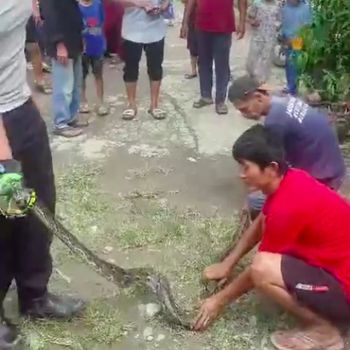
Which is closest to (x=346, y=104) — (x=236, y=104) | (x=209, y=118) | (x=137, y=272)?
(x=209, y=118)

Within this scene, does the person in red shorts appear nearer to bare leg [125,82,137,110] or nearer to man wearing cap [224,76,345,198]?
bare leg [125,82,137,110]

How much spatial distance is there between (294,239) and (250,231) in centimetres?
61

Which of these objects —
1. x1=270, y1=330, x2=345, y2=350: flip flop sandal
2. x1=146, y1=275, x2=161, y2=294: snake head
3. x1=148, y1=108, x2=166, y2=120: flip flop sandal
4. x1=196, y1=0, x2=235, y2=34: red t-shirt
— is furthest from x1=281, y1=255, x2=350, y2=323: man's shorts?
x1=196, y1=0, x2=235, y2=34: red t-shirt

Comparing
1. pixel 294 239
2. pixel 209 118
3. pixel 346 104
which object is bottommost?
pixel 209 118

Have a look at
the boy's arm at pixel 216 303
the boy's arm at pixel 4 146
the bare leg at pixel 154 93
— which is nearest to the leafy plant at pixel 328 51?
the bare leg at pixel 154 93

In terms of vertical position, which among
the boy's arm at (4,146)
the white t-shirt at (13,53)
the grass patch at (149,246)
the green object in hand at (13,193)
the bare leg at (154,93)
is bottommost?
the bare leg at (154,93)

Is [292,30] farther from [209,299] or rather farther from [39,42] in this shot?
[209,299]

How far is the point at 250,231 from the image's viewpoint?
4.06 meters

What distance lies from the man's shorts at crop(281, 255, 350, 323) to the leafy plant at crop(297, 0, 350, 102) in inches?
92.5

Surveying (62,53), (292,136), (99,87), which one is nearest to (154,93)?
(99,87)

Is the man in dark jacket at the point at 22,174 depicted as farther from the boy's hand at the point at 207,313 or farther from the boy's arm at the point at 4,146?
the boy's hand at the point at 207,313

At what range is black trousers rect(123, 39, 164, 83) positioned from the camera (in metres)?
6.38

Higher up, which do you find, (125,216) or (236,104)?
(236,104)

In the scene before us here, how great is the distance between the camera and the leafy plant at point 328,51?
5473 millimetres
